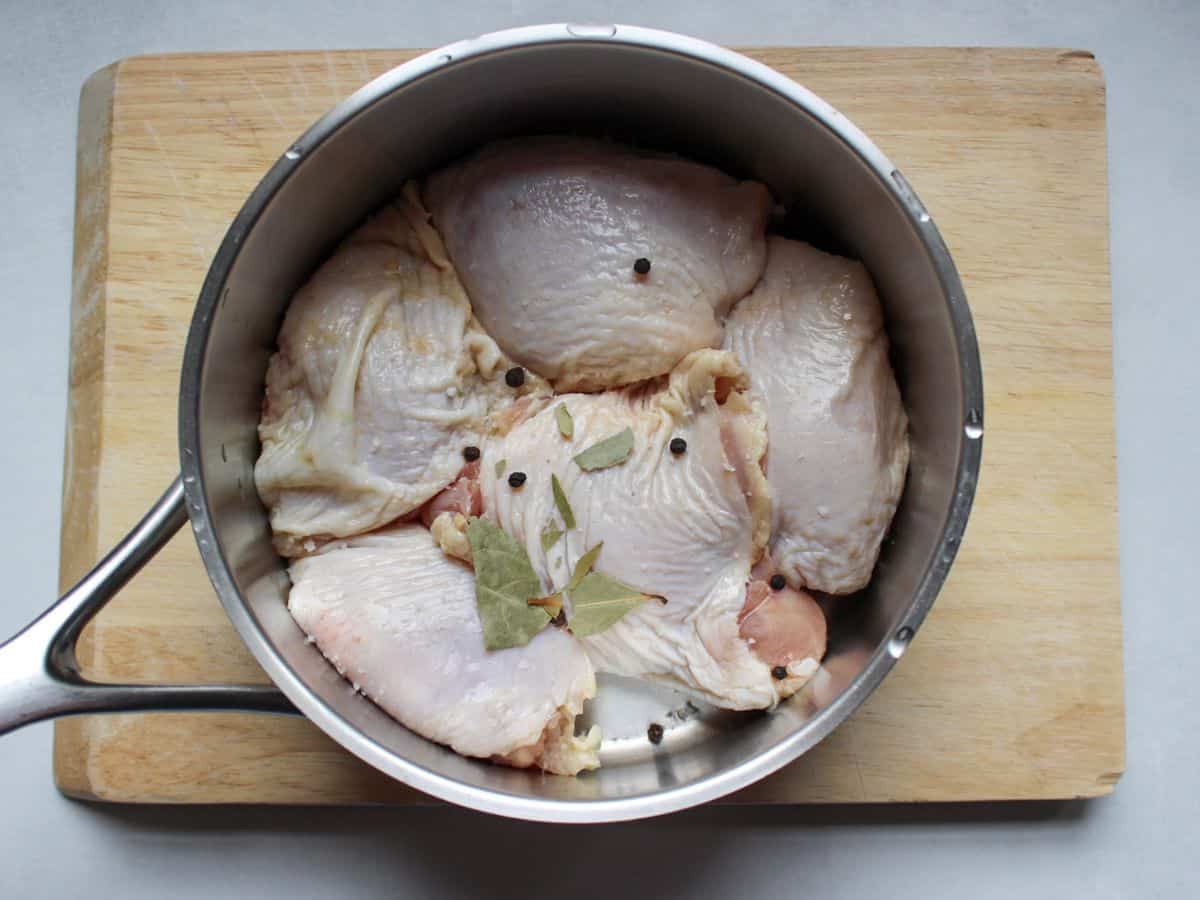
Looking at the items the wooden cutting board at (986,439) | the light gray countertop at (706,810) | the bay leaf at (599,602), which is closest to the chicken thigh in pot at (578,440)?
the bay leaf at (599,602)

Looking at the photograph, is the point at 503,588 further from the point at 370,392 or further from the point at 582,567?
the point at 370,392

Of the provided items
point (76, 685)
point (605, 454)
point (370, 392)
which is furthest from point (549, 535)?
point (76, 685)

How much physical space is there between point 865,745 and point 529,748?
1.84ft

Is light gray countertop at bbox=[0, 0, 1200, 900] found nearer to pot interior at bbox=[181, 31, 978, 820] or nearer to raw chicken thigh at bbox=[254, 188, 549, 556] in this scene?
pot interior at bbox=[181, 31, 978, 820]

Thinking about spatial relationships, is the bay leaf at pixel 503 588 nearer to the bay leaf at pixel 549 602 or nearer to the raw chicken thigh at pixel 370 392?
the bay leaf at pixel 549 602

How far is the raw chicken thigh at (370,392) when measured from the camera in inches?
60.9

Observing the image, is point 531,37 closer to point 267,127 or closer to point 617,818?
point 267,127

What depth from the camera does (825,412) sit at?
5.00 feet

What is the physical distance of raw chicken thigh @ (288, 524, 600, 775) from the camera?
4.90 feet

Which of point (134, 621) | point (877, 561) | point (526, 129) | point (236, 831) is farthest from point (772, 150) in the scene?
point (236, 831)

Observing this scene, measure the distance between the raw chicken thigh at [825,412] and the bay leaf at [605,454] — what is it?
0.74ft

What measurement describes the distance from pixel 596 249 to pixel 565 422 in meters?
0.28

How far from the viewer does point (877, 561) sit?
1.64 m

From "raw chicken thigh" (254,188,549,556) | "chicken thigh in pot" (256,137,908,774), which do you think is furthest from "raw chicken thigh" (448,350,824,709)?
"raw chicken thigh" (254,188,549,556)
